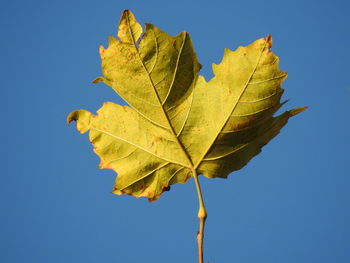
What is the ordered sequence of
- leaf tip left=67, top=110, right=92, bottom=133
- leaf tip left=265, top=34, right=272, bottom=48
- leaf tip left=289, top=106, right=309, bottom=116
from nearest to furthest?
leaf tip left=265, top=34, right=272, bottom=48
leaf tip left=289, top=106, right=309, bottom=116
leaf tip left=67, top=110, right=92, bottom=133

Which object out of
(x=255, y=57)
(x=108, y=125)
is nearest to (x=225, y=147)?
(x=255, y=57)

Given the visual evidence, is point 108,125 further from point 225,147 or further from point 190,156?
point 225,147

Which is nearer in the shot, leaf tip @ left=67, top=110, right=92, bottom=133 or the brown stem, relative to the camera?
the brown stem

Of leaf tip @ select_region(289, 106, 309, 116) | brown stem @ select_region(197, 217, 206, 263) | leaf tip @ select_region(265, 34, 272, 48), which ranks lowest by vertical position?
brown stem @ select_region(197, 217, 206, 263)

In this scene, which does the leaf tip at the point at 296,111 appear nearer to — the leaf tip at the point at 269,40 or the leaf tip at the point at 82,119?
the leaf tip at the point at 269,40

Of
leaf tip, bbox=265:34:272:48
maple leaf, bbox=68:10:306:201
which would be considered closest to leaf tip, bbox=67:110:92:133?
maple leaf, bbox=68:10:306:201

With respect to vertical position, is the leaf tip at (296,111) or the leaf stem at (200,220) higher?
the leaf tip at (296,111)

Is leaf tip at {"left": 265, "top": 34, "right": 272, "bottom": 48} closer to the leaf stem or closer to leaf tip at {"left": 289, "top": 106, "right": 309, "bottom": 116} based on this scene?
leaf tip at {"left": 289, "top": 106, "right": 309, "bottom": 116}

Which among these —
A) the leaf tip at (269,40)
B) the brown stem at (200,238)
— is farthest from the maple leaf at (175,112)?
the brown stem at (200,238)

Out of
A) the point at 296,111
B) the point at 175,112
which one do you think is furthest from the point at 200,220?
the point at 296,111

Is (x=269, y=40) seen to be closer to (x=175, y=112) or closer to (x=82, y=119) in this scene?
(x=175, y=112)
